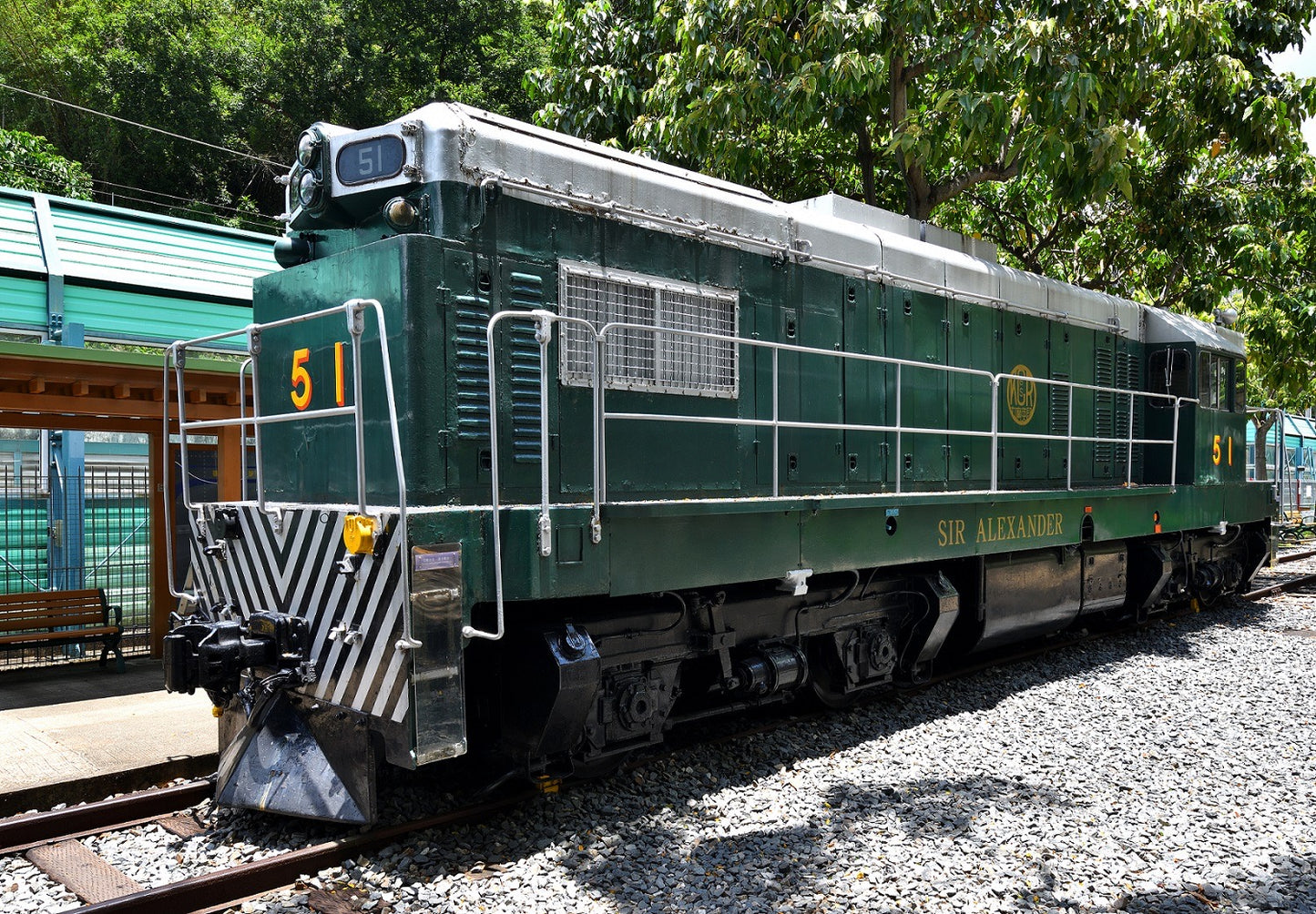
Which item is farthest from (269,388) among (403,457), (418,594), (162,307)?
(162,307)

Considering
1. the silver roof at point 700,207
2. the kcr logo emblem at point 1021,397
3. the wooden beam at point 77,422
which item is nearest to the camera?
the silver roof at point 700,207

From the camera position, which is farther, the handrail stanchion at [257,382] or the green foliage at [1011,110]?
the green foliage at [1011,110]

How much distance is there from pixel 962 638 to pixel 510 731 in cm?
432

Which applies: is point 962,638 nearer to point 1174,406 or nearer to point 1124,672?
point 1124,672

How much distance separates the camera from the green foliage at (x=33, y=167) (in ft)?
61.1

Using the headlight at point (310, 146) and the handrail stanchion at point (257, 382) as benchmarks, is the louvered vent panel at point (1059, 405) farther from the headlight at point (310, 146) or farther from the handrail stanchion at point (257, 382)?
the handrail stanchion at point (257, 382)

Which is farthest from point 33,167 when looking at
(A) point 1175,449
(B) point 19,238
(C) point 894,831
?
(C) point 894,831

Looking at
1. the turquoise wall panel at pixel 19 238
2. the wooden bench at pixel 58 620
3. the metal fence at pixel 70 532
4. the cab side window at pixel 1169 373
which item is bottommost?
the wooden bench at pixel 58 620

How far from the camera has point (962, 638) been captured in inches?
301

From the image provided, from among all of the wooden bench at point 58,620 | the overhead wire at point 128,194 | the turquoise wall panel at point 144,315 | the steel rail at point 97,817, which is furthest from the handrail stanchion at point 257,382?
the overhead wire at point 128,194

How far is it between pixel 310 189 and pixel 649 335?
1.94 meters

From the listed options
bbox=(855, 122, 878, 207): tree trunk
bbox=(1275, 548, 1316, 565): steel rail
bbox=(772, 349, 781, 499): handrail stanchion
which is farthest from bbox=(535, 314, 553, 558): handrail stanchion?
bbox=(1275, 548, 1316, 565): steel rail

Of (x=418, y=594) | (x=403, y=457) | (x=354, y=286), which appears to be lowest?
(x=418, y=594)

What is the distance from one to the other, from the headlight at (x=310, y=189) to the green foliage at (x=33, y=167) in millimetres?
16990
